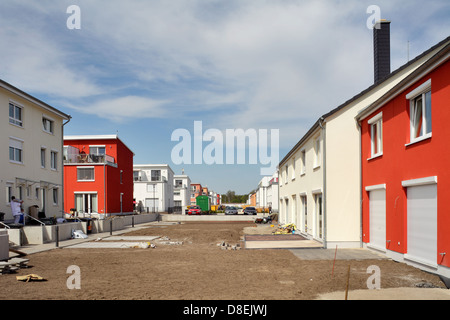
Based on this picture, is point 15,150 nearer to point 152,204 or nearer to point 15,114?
point 15,114

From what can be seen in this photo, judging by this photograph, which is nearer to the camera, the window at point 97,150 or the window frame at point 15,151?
the window frame at point 15,151

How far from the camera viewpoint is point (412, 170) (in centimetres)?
1023

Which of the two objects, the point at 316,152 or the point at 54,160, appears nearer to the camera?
the point at 316,152

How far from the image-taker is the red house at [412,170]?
8.66m

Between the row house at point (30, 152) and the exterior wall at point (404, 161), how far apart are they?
694 inches

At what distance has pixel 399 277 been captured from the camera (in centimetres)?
Answer: 878

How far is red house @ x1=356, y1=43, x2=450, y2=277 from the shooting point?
8656 millimetres

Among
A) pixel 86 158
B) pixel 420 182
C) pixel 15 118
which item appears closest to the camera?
pixel 420 182

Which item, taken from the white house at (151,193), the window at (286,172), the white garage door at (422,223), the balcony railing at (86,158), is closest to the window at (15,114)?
the balcony railing at (86,158)

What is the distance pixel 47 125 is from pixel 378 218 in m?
21.3

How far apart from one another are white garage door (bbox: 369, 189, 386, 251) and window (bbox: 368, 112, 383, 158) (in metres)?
1.41

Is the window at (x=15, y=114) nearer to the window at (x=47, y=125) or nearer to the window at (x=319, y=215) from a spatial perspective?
the window at (x=47, y=125)

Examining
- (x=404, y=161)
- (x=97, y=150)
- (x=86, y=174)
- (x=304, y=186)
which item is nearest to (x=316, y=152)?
(x=304, y=186)

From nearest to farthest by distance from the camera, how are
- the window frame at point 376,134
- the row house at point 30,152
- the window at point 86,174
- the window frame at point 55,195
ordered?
the window frame at point 376,134 < the row house at point 30,152 < the window frame at point 55,195 < the window at point 86,174
